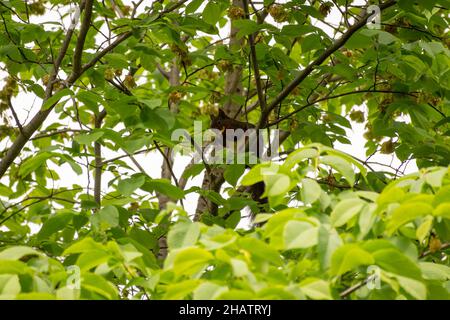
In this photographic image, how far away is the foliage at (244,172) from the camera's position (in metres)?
1.55

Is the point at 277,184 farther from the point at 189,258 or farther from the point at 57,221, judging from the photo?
the point at 57,221

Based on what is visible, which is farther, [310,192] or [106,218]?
[106,218]

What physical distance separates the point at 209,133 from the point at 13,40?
1.08 metres

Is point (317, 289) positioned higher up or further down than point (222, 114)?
further down

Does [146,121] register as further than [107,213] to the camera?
Yes

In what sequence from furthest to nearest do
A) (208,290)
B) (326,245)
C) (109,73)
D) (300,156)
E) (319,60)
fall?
(109,73) → (319,60) → (300,156) → (326,245) → (208,290)

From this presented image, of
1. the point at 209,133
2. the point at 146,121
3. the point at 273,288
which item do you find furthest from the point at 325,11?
the point at 273,288

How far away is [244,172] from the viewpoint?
327cm

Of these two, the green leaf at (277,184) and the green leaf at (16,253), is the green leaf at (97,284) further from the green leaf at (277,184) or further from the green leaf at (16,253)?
the green leaf at (277,184)

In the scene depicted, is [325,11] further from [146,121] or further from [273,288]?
[273,288]

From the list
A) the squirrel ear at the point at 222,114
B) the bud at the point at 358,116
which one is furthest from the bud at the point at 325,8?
the bud at the point at 358,116

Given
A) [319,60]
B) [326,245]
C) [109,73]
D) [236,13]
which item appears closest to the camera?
[326,245]

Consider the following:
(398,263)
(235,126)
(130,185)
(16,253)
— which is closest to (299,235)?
(398,263)
